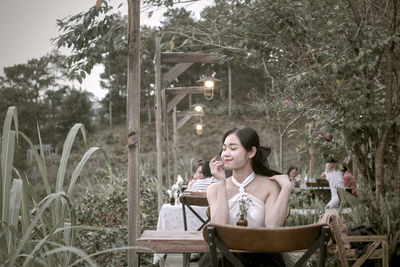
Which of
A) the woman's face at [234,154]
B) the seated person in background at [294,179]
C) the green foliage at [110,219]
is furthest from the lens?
the seated person in background at [294,179]

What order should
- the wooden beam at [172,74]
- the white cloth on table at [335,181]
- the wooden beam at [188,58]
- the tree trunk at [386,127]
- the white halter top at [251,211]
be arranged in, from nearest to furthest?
1. the white halter top at [251,211]
2. the tree trunk at [386,127]
3. the wooden beam at [188,58]
4. the wooden beam at [172,74]
5. the white cloth on table at [335,181]

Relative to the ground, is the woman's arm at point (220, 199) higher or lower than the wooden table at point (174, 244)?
higher

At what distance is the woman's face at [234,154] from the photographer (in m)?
2.62

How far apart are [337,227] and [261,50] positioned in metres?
3.17

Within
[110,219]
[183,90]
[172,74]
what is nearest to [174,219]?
[110,219]

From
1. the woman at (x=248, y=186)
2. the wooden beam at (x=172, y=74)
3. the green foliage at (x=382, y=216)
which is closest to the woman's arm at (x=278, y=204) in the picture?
the woman at (x=248, y=186)

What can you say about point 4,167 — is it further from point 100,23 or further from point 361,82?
point 361,82

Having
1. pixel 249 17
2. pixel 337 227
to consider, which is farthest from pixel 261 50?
pixel 337 227

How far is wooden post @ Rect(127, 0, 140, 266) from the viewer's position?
2494 mm

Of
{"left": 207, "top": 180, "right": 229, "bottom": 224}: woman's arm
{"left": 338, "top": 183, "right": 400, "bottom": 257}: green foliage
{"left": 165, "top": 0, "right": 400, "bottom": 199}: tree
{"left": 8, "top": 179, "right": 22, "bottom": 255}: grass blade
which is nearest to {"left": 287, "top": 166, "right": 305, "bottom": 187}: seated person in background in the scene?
{"left": 165, "top": 0, "right": 400, "bottom": 199}: tree

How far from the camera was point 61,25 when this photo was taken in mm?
2951

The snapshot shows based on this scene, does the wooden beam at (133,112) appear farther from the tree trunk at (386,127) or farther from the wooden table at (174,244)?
the tree trunk at (386,127)

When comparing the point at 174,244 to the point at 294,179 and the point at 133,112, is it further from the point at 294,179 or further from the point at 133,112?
the point at 294,179

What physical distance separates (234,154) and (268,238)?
0.91m
